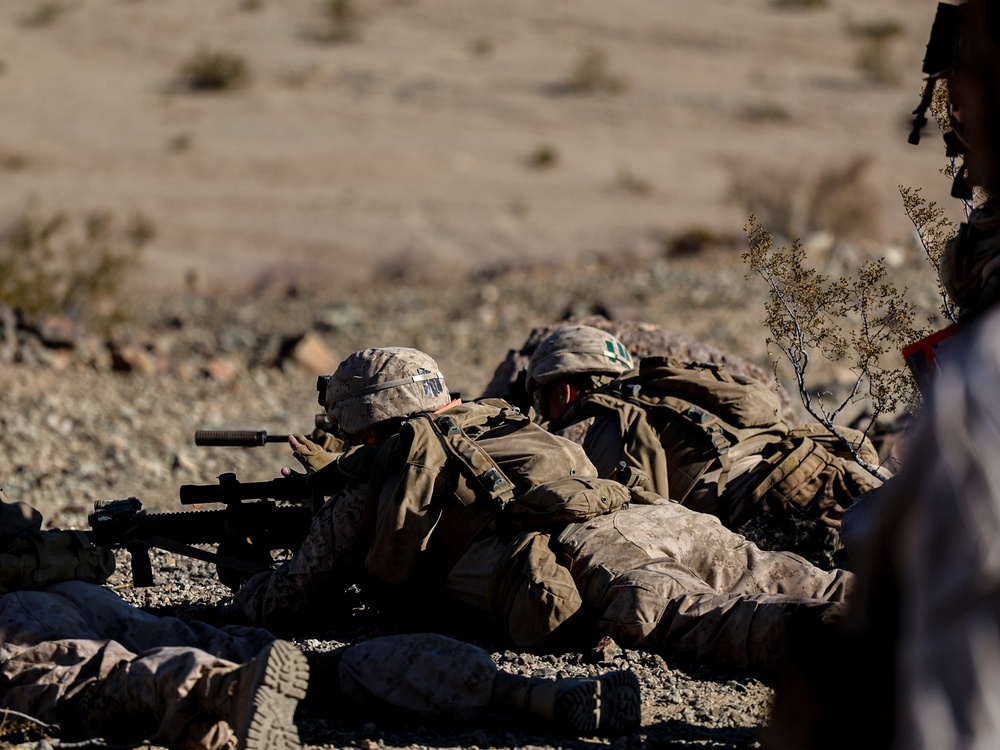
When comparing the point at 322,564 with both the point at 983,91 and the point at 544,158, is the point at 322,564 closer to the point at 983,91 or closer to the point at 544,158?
the point at 983,91

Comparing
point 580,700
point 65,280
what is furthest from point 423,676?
point 65,280

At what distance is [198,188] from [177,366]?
1170 centimetres

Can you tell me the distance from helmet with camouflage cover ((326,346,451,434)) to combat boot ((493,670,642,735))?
115 centimetres

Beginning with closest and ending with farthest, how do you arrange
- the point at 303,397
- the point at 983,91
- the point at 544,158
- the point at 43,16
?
the point at 983,91 < the point at 303,397 < the point at 544,158 < the point at 43,16

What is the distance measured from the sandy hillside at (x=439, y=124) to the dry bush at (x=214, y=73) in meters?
0.31

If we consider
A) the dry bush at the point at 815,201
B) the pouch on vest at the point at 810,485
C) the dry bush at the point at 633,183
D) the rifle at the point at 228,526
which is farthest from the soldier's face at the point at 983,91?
the dry bush at the point at 633,183

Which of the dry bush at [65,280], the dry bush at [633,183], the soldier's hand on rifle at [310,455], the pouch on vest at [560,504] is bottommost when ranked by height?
the dry bush at [633,183]

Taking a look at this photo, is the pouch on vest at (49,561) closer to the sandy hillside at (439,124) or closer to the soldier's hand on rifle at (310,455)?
the soldier's hand on rifle at (310,455)

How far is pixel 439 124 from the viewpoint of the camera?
25.3 metres

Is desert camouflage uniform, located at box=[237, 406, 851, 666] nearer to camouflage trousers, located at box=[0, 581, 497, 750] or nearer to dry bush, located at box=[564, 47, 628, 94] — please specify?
camouflage trousers, located at box=[0, 581, 497, 750]

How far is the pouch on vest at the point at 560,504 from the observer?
12.1 feet

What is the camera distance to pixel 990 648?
3.74 ft

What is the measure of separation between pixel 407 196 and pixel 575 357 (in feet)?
54.7

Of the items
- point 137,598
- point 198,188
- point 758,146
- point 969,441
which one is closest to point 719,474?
point 137,598
